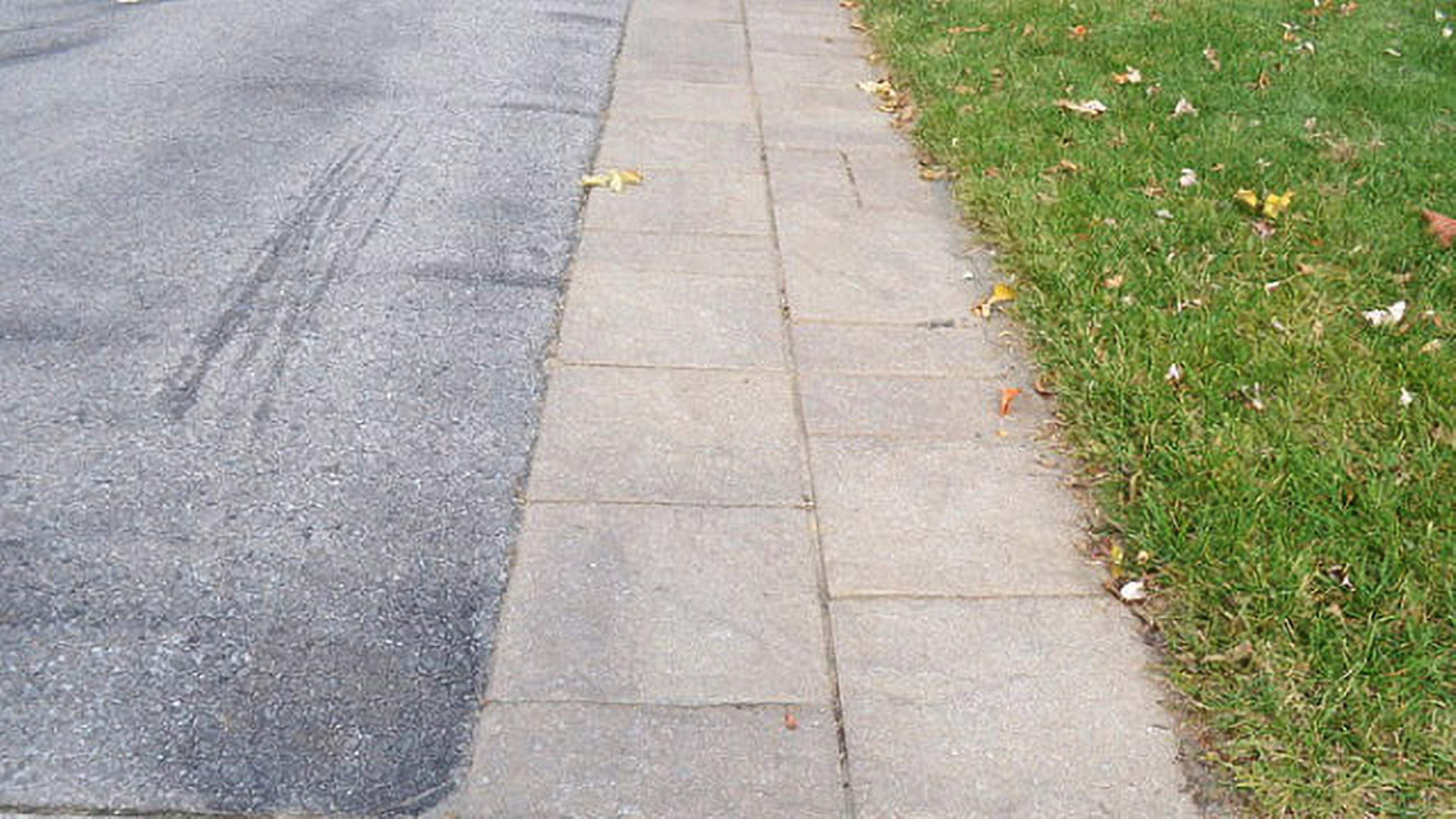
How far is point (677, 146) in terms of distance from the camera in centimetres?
619

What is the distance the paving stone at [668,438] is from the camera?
3.43 metres

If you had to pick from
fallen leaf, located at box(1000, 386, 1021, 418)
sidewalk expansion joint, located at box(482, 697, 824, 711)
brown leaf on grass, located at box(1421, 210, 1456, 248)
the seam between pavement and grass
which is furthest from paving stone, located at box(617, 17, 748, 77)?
sidewalk expansion joint, located at box(482, 697, 824, 711)

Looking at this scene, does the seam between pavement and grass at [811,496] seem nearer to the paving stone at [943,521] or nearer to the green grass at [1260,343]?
the paving stone at [943,521]

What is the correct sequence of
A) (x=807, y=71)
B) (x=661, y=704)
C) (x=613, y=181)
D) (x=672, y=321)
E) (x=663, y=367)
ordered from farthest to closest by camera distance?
(x=807, y=71) → (x=613, y=181) → (x=672, y=321) → (x=663, y=367) → (x=661, y=704)

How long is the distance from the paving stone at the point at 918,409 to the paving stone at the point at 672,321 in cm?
26

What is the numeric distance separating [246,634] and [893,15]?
6.75 meters

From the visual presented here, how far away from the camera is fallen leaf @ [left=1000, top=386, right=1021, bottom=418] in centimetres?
388

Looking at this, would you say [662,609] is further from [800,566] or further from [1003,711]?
[1003,711]

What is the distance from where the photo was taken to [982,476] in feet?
11.7

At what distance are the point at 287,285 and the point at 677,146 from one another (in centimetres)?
231

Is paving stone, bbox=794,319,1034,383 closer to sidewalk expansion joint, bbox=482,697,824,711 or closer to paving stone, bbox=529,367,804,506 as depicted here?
paving stone, bbox=529,367,804,506

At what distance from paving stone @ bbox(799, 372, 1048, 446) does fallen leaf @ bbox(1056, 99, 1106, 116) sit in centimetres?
265

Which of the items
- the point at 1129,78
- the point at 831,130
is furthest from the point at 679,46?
the point at 1129,78

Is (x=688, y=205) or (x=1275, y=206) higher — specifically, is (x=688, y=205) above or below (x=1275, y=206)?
below
